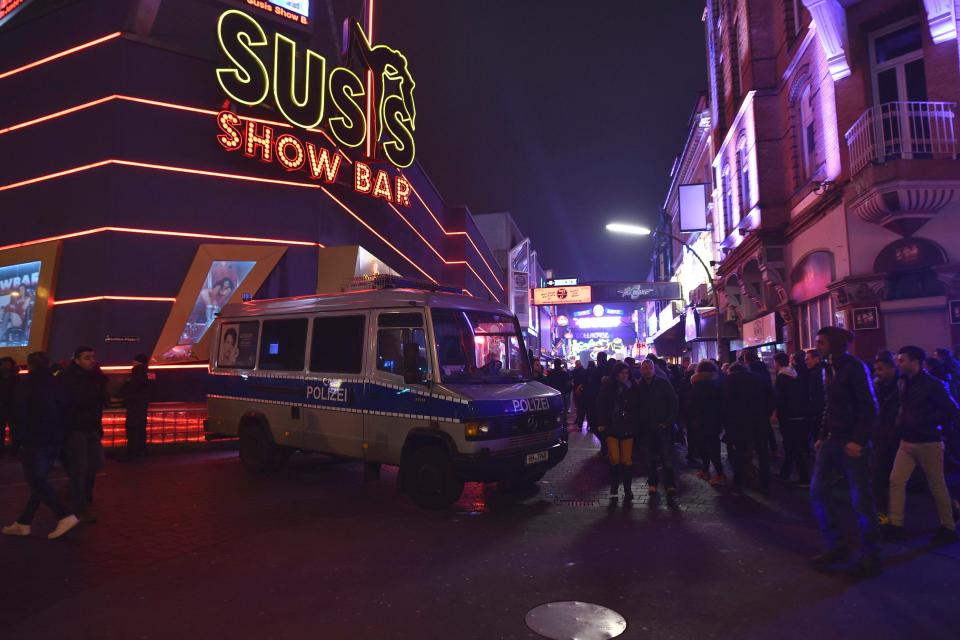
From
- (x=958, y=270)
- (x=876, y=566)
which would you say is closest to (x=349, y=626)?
(x=876, y=566)

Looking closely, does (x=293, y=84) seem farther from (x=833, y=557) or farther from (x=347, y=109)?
(x=833, y=557)

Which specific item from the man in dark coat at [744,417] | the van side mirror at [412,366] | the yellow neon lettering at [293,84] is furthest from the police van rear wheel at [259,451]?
the yellow neon lettering at [293,84]

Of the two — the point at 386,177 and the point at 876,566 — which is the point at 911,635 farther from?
the point at 386,177

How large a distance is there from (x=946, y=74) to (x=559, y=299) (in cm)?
2872

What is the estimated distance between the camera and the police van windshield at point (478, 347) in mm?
7395

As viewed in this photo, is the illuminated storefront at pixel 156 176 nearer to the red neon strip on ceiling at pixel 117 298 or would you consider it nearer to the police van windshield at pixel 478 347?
the red neon strip on ceiling at pixel 117 298

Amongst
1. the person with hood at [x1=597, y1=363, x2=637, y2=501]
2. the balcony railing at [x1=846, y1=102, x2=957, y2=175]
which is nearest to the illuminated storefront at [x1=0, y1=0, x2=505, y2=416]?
the person with hood at [x1=597, y1=363, x2=637, y2=501]

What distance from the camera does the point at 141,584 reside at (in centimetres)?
478

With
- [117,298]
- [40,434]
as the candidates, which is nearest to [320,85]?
[117,298]

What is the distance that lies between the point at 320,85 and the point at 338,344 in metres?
12.9

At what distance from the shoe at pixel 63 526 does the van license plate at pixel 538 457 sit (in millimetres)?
4960

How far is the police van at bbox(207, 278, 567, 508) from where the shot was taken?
7.04 m

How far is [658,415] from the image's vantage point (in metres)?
7.85

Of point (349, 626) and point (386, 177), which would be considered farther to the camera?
point (386, 177)
